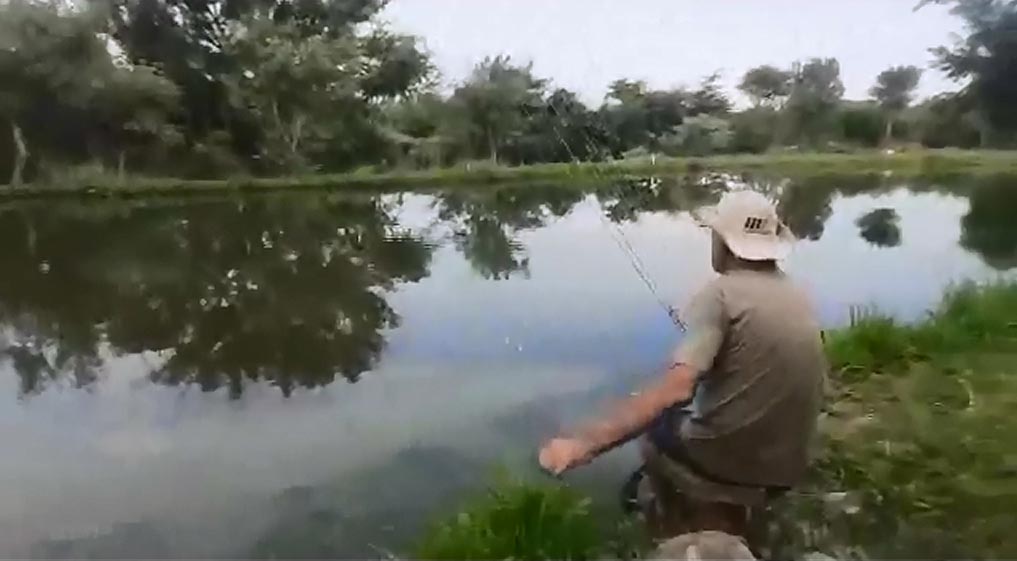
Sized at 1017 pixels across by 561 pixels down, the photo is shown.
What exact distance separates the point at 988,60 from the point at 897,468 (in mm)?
592

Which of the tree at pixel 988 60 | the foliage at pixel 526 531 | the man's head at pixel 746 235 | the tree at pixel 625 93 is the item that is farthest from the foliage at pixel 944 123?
the foliage at pixel 526 531

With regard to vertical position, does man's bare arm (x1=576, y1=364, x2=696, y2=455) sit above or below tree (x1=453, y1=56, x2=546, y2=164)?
below

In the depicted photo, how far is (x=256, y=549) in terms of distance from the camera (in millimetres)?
1111

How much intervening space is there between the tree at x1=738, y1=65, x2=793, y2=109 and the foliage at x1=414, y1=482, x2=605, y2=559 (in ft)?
1.98

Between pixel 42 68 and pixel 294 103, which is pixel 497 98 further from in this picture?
pixel 42 68

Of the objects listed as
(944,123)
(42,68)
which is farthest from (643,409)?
(42,68)

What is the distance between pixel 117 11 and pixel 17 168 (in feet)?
0.75

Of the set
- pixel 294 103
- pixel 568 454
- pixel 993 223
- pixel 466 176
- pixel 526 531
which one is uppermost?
pixel 294 103

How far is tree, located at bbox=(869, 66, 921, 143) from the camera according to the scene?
4.90 feet

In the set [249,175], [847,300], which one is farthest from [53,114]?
[847,300]

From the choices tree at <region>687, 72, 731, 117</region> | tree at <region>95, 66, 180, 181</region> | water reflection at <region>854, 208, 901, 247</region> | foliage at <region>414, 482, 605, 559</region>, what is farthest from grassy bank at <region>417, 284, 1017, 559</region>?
tree at <region>95, 66, 180, 181</region>

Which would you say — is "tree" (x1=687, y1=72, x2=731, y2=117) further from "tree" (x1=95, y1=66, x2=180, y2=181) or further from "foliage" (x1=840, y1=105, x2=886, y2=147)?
"tree" (x1=95, y1=66, x2=180, y2=181)

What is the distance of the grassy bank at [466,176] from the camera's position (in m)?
1.41

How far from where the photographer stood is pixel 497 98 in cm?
142
